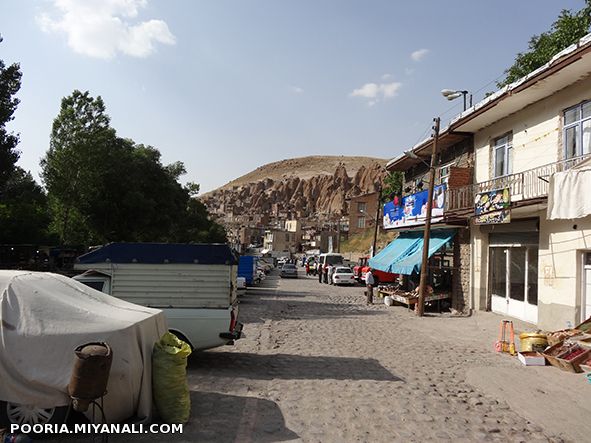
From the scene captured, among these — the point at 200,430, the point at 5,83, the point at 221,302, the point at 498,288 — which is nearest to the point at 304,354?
the point at 221,302

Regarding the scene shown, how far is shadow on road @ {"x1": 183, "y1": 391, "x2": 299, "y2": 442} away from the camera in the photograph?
225 inches

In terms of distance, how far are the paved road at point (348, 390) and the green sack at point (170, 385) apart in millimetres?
269

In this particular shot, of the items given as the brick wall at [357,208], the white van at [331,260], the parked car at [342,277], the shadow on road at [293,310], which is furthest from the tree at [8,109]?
the brick wall at [357,208]

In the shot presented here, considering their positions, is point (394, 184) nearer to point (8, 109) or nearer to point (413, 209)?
point (413, 209)

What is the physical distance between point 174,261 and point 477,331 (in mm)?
10012

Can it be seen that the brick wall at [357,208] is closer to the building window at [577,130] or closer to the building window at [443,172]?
the building window at [443,172]

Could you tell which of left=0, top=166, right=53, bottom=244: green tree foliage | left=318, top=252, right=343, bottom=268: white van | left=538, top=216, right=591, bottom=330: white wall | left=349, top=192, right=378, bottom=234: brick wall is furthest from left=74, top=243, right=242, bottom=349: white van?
left=349, top=192, right=378, bottom=234: brick wall

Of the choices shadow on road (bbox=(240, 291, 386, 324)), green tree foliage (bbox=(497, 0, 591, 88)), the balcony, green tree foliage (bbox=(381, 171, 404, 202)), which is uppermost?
green tree foliage (bbox=(497, 0, 591, 88))

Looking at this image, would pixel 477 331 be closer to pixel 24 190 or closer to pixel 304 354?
pixel 304 354

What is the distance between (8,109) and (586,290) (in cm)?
2199

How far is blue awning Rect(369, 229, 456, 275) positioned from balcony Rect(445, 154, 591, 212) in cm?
186

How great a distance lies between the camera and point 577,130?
1373 centimetres

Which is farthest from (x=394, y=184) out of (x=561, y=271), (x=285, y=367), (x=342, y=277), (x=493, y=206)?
(x=285, y=367)

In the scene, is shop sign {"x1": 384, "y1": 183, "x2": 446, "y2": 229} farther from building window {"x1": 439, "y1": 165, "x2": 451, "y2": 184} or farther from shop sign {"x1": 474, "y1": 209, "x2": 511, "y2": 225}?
shop sign {"x1": 474, "y1": 209, "x2": 511, "y2": 225}
